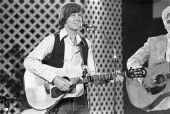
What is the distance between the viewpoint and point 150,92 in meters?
3.30

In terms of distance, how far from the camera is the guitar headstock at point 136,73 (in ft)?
10.5

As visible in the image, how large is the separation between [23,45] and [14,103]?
522mm

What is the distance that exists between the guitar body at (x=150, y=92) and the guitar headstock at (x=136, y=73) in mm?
80

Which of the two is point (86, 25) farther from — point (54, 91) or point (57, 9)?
point (54, 91)

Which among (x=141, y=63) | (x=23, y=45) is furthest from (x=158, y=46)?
(x=23, y=45)

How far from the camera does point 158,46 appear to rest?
11.2ft

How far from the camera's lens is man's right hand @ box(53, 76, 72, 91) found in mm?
3322

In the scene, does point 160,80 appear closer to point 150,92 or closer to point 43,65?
point 150,92

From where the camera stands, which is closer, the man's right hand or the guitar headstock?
the guitar headstock

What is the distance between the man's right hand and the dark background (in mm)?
556

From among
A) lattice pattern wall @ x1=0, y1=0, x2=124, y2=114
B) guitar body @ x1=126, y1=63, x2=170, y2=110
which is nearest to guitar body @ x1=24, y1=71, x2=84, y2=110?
lattice pattern wall @ x1=0, y1=0, x2=124, y2=114

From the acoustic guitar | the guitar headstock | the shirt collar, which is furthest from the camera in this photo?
the shirt collar

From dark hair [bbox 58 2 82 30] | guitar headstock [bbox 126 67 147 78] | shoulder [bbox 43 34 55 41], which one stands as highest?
dark hair [bbox 58 2 82 30]

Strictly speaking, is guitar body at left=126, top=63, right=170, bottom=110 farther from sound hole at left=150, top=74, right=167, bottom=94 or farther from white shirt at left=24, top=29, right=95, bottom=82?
white shirt at left=24, top=29, right=95, bottom=82
